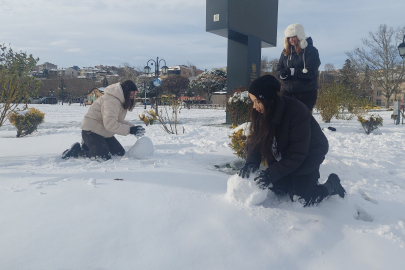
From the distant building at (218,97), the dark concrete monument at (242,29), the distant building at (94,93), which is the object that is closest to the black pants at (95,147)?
the dark concrete monument at (242,29)

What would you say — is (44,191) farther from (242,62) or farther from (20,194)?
(242,62)

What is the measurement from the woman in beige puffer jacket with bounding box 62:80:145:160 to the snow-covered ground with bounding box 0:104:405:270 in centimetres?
68

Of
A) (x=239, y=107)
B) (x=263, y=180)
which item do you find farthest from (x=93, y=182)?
(x=239, y=107)

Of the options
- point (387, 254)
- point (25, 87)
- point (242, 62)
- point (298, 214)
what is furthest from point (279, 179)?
point (242, 62)

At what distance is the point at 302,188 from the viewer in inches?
83.8

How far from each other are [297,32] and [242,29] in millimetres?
6609

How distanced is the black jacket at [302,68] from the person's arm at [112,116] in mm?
1972

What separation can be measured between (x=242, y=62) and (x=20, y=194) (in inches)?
331

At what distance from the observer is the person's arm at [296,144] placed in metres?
1.95

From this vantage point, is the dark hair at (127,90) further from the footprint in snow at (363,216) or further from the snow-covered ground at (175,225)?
the footprint in snow at (363,216)

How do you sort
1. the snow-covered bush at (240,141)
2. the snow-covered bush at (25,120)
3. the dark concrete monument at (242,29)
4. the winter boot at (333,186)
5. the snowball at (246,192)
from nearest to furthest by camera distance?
the snowball at (246,192) < the winter boot at (333,186) < the snow-covered bush at (240,141) < the snow-covered bush at (25,120) < the dark concrete monument at (242,29)

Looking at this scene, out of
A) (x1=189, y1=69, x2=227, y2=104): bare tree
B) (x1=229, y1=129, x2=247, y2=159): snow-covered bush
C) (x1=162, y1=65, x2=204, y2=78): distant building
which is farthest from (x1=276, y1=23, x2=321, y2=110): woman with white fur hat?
(x1=162, y1=65, x2=204, y2=78): distant building

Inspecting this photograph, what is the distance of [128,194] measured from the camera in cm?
216

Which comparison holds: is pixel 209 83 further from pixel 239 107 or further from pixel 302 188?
pixel 302 188
